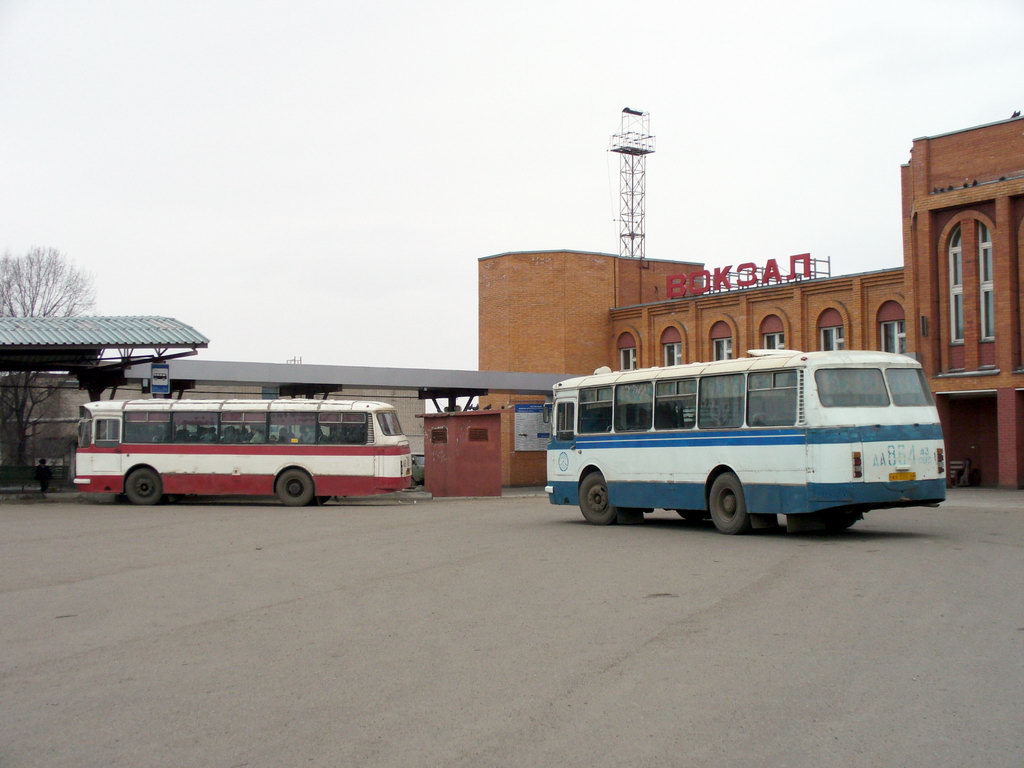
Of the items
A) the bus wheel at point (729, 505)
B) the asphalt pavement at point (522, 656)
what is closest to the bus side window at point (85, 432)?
the asphalt pavement at point (522, 656)

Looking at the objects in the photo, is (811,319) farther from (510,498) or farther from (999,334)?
(510,498)

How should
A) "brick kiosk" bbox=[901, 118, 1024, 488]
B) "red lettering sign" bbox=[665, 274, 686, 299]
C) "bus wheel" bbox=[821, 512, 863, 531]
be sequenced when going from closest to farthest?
"bus wheel" bbox=[821, 512, 863, 531] < "brick kiosk" bbox=[901, 118, 1024, 488] < "red lettering sign" bbox=[665, 274, 686, 299]

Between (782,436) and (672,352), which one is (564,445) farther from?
(672,352)

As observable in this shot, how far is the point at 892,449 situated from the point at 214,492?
1952 cm

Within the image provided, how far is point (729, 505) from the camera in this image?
1795 centimetres

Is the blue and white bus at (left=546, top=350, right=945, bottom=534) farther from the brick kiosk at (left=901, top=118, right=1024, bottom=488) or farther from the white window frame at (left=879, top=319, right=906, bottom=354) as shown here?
the white window frame at (left=879, top=319, right=906, bottom=354)

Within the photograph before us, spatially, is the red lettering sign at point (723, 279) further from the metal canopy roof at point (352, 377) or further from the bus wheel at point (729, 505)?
the bus wheel at point (729, 505)

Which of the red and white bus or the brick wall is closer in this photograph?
the red and white bus

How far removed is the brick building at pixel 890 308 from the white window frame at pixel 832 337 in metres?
Answer: 0.05

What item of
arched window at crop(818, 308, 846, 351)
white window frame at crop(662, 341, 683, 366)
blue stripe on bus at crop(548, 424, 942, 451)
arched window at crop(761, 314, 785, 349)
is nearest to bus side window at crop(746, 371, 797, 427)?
blue stripe on bus at crop(548, 424, 942, 451)

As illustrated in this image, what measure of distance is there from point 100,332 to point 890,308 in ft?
83.0

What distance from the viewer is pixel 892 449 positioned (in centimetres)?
1605

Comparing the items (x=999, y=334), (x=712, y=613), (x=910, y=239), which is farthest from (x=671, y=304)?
(x=712, y=613)

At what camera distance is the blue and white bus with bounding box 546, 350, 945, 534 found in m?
16.0
